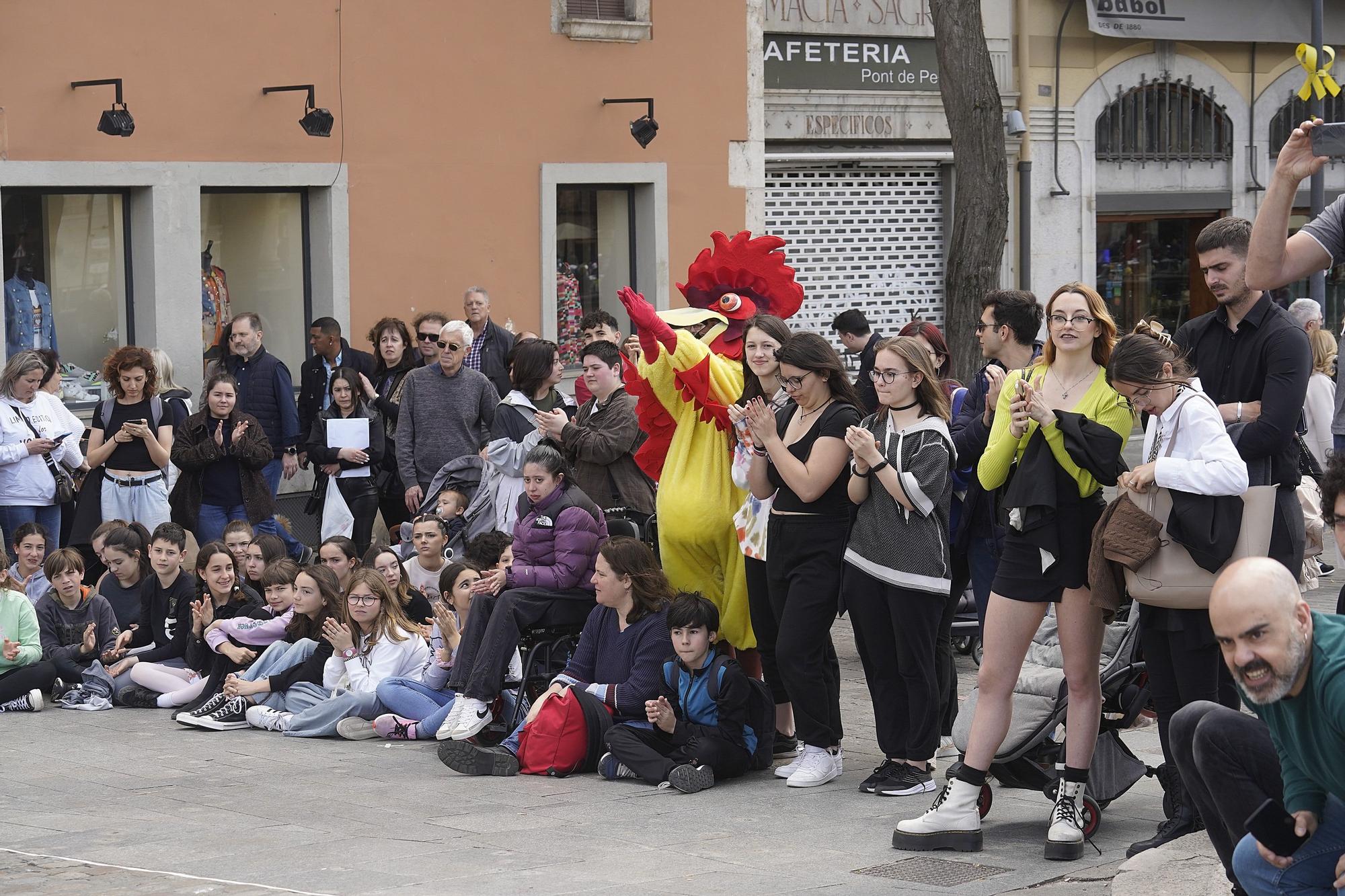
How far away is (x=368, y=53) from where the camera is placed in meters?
15.4

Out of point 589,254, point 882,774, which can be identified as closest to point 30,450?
point 882,774

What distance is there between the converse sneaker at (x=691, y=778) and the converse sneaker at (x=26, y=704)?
407 centimetres

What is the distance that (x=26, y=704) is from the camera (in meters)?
10.0

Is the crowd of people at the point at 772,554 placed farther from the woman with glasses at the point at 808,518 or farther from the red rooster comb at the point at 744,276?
the red rooster comb at the point at 744,276

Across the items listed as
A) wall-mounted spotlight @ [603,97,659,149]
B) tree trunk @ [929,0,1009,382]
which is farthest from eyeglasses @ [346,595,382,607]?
wall-mounted spotlight @ [603,97,659,149]

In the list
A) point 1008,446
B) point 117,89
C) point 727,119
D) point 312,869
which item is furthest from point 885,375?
point 727,119

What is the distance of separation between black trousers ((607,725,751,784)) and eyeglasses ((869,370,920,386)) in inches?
66.1

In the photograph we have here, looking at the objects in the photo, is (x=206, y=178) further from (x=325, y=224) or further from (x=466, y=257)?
(x=466, y=257)

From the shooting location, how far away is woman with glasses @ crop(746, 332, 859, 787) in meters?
7.58

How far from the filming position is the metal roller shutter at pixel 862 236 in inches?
780

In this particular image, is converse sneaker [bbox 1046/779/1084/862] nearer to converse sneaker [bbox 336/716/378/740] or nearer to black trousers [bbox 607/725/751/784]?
black trousers [bbox 607/725/751/784]

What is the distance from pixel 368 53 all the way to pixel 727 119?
3.82m

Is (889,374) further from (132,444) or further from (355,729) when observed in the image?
(132,444)

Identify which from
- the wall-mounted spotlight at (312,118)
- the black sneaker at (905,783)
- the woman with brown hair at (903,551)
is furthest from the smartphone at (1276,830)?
the wall-mounted spotlight at (312,118)
